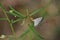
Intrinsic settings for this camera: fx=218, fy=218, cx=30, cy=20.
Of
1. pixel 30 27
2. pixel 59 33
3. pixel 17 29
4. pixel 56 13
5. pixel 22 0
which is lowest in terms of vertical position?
pixel 30 27

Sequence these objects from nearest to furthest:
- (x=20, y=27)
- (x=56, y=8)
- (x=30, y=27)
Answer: (x=30, y=27), (x=56, y=8), (x=20, y=27)

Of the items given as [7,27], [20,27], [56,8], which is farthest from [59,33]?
[7,27]

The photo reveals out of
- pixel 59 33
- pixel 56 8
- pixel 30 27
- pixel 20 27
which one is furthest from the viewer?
pixel 20 27

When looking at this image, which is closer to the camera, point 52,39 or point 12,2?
point 52,39

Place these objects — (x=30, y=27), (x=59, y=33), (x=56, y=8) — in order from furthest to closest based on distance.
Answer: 1. (x=56, y=8)
2. (x=59, y=33)
3. (x=30, y=27)

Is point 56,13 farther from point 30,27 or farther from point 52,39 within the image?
point 30,27

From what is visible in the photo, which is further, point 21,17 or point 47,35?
point 47,35

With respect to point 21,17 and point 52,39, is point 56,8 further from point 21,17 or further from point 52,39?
point 21,17

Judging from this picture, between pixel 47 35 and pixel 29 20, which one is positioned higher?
pixel 47 35

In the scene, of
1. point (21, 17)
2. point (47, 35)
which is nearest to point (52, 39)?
point (47, 35)
